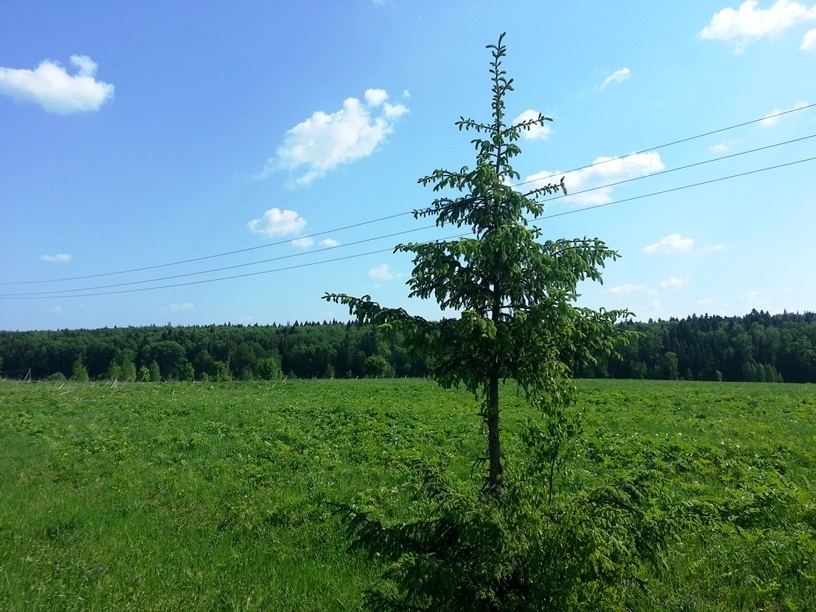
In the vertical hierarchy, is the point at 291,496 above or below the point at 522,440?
below

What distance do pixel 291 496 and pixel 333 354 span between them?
367 feet

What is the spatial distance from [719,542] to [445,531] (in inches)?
226

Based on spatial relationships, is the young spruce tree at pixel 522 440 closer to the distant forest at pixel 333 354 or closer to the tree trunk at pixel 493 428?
the tree trunk at pixel 493 428

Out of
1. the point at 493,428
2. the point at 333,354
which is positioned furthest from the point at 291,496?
the point at 333,354

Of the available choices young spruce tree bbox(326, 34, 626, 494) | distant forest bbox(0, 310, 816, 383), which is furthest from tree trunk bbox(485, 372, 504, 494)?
distant forest bbox(0, 310, 816, 383)

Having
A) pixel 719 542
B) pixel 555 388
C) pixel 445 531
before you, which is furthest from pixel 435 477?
pixel 719 542

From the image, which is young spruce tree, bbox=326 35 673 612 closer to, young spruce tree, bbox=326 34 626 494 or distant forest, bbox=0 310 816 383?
young spruce tree, bbox=326 34 626 494

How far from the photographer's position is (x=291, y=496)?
10.6 m

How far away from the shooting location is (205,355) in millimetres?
124125

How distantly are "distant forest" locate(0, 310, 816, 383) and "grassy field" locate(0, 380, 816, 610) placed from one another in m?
59.4

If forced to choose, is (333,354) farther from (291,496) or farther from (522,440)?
(522,440)

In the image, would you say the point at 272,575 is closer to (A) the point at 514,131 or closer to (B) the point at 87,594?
(B) the point at 87,594

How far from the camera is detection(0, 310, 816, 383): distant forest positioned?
3666 inches

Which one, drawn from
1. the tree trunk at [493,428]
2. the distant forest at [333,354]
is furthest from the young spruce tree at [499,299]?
the distant forest at [333,354]
